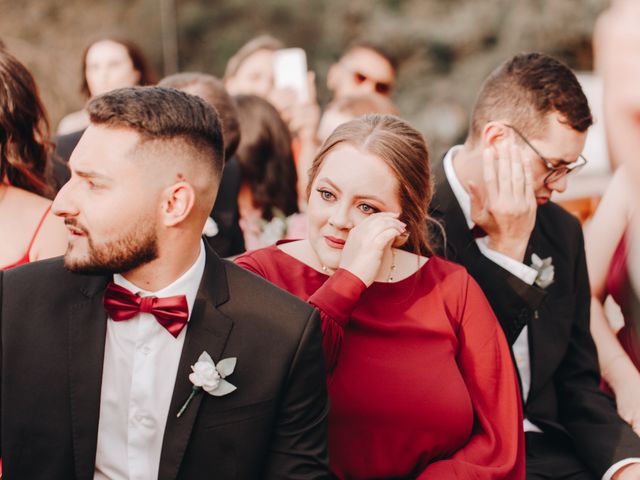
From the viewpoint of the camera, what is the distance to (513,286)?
116 inches

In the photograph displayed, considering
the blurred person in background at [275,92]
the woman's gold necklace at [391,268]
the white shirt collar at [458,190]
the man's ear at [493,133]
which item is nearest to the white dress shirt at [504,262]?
the white shirt collar at [458,190]

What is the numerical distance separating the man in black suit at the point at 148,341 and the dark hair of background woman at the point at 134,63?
320 centimetres

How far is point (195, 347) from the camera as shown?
7.52ft

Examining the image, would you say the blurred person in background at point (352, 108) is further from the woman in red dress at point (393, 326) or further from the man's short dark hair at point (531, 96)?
the woman in red dress at point (393, 326)

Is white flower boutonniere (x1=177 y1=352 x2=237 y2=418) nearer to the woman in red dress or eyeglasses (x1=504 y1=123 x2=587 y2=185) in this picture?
the woman in red dress

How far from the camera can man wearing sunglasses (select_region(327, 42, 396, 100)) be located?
6.44 metres

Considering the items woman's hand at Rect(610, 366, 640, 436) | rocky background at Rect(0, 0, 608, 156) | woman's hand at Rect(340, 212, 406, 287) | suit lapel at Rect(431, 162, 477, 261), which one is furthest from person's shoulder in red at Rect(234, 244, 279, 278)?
rocky background at Rect(0, 0, 608, 156)

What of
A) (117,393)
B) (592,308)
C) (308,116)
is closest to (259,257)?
(117,393)

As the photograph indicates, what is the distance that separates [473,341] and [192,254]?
37.5 inches

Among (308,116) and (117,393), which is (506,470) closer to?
(117,393)

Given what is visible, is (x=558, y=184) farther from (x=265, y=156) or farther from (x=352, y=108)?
(x=265, y=156)

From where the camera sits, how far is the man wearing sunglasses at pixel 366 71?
A: 21.1 feet

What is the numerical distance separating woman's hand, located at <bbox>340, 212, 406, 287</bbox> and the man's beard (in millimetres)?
593

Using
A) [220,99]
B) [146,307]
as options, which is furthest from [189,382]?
[220,99]
